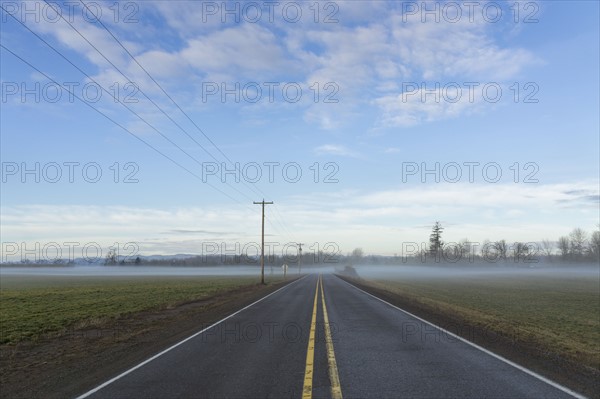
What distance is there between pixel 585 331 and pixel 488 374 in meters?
12.2

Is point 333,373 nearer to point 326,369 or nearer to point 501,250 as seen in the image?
point 326,369

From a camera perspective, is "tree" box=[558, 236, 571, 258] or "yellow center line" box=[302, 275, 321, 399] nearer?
"yellow center line" box=[302, 275, 321, 399]

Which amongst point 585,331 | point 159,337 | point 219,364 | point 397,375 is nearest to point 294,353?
point 219,364

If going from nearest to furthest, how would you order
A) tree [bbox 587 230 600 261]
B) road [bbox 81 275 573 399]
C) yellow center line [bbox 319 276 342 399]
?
yellow center line [bbox 319 276 342 399] → road [bbox 81 275 573 399] → tree [bbox 587 230 600 261]

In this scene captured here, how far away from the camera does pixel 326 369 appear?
8.17 metres

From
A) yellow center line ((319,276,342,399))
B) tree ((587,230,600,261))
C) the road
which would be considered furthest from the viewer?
tree ((587,230,600,261))

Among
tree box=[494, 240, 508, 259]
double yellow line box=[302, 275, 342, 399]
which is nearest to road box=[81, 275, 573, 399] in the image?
double yellow line box=[302, 275, 342, 399]

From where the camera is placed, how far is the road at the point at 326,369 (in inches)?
265

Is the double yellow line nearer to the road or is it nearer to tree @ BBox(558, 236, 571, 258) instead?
the road

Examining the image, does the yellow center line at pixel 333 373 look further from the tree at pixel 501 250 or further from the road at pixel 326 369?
the tree at pixel 501 250

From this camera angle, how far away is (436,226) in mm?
184250

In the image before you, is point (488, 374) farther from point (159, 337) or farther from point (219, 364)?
point (159, 337)

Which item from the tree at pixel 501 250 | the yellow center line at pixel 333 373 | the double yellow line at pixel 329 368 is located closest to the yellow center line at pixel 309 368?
the double yellow line at pixel 329 368

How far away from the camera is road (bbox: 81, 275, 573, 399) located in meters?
6.73
